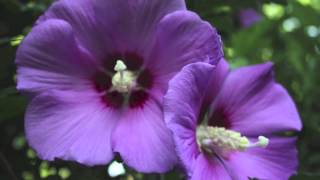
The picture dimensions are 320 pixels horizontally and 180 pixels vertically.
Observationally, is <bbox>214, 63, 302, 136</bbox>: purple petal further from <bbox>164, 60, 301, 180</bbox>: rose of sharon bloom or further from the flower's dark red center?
the flower's dark red center

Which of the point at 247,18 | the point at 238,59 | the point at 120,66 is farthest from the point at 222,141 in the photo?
the point at 247,18

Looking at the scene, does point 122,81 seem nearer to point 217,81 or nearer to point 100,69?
point 100,69

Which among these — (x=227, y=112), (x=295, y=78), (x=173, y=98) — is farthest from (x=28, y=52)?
(x=295, y=78)

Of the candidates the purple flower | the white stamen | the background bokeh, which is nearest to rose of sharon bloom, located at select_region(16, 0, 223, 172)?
the white stamen

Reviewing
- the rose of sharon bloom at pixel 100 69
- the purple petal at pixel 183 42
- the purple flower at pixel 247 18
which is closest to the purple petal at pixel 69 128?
the rose of sharon bloom at pixel 100 69

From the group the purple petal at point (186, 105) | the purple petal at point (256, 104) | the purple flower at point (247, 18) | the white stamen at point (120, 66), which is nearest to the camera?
the purple petal at point (186, 105)

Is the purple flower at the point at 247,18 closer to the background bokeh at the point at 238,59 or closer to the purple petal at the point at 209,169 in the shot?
the background bokeh at the point at 238,59

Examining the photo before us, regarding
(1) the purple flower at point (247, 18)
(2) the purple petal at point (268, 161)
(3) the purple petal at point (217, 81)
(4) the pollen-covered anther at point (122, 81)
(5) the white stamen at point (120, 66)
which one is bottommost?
(1) the purple flower at point (247, 18)

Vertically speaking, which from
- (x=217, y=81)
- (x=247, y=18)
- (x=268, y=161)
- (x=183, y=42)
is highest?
(x=183, y=42)
